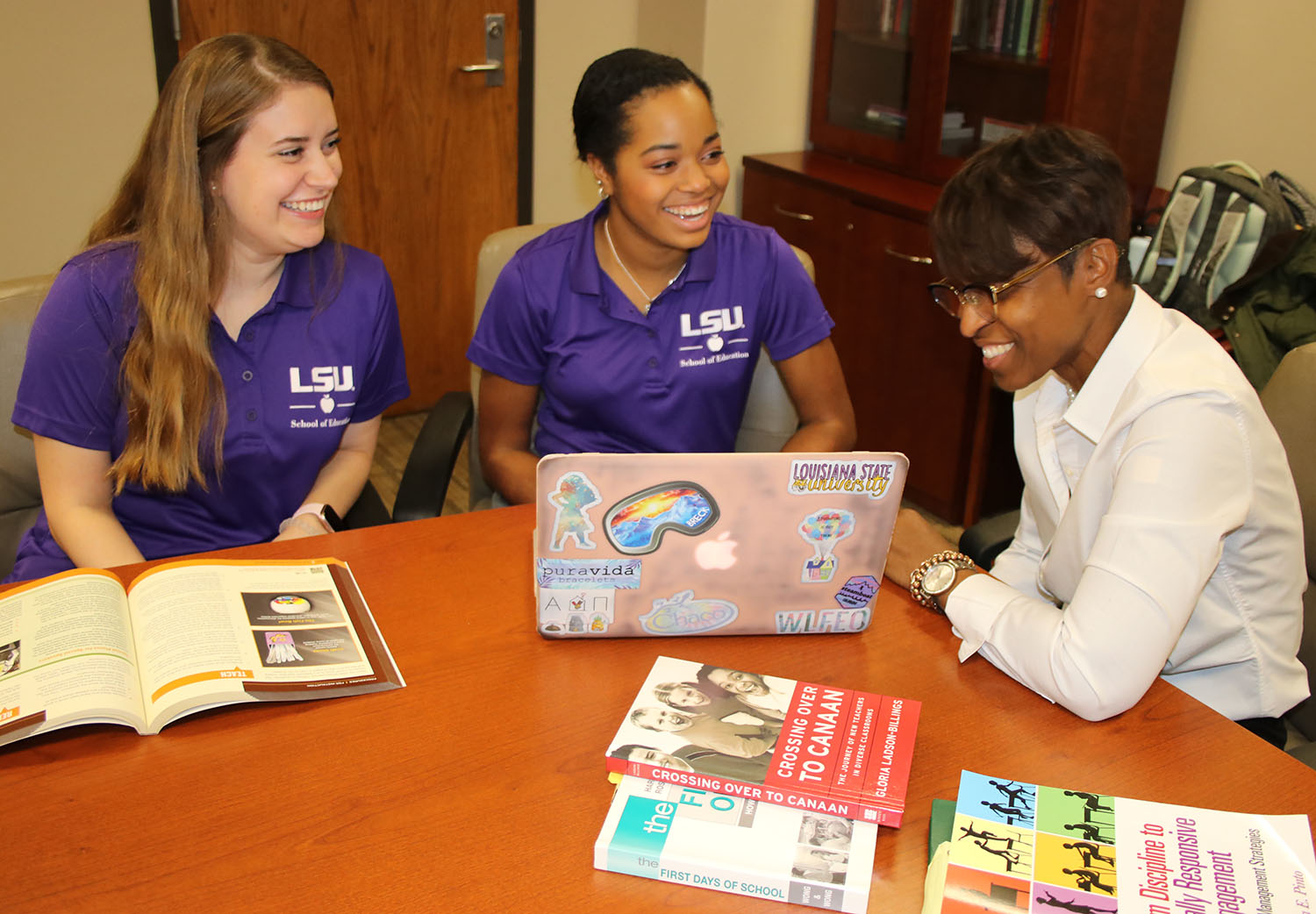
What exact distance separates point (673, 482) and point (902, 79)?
2627 millimetres

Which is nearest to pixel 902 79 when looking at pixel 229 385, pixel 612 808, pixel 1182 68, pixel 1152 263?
pixel 1182 68

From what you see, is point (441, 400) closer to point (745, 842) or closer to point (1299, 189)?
point (745, 842)

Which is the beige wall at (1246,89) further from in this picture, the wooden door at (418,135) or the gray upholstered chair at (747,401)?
the wooden door at (418,135)

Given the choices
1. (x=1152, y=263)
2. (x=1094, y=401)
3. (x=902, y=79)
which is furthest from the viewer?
(x=902, y=79)

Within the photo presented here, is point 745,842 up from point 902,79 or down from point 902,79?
down

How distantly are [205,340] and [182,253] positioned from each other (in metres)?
0.13

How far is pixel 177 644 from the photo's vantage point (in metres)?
1.23

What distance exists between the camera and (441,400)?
196 centimetres

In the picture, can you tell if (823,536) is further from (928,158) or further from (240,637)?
(928,158)

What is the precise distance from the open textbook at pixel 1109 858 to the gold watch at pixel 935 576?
34cm

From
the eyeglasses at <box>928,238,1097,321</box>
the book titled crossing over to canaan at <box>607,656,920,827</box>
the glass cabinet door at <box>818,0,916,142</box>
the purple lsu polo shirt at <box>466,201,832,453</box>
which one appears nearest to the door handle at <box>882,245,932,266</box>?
the glass cabinet door at <box>818,0,916,142</box>

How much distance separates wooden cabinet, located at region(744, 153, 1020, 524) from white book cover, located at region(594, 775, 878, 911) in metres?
2.20

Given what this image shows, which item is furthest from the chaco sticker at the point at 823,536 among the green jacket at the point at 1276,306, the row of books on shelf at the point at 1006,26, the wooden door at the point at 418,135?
the wooden door at the point at 418,135

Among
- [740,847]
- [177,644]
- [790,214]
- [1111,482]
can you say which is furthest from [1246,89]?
[177,644]
